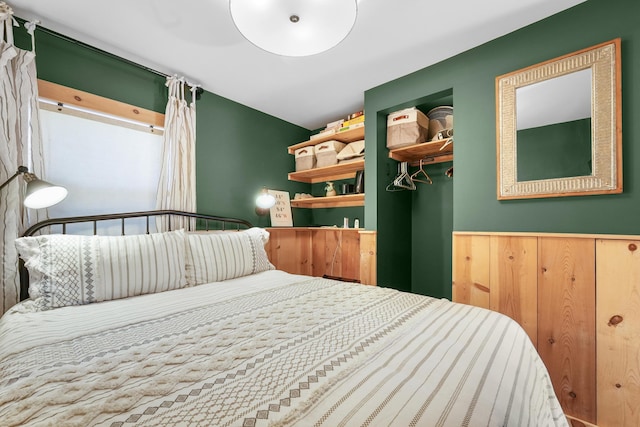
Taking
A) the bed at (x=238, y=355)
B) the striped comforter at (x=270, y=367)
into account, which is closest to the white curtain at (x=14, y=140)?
the bed at (x=238, y=355)

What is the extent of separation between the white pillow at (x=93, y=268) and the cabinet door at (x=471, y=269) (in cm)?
195

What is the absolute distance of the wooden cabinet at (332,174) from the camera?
2.81 m

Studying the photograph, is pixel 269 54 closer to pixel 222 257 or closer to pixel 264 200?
pixel 264 200

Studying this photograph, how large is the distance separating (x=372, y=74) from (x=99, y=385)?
2.51 m

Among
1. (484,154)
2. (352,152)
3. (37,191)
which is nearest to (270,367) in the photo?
(37,191)

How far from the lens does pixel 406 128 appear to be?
7.83 ft

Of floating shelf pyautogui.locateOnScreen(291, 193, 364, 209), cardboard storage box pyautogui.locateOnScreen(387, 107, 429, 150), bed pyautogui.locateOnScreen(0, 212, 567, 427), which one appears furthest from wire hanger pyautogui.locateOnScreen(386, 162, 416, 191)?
bed pyautogui.locateOnScreen(0, 212, 567, 427)

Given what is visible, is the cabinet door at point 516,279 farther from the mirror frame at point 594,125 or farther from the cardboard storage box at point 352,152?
the cardboard storage box at point 352,152

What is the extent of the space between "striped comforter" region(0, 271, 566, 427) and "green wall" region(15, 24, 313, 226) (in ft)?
4.99

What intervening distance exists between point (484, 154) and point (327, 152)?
1579mm

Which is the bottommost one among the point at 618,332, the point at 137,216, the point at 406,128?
the point at 618,332

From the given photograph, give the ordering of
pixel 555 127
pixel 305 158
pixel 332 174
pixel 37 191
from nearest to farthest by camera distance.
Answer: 1. pixel 37 191
2. pixel 555 127
3. pixel 305 158
4. pixel 332 174

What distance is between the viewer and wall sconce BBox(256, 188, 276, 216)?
2.74 metres

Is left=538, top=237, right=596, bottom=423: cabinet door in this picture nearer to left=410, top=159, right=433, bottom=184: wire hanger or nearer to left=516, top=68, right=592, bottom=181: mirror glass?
left=516, top=68, right=592, bottom=181: mirror glass
